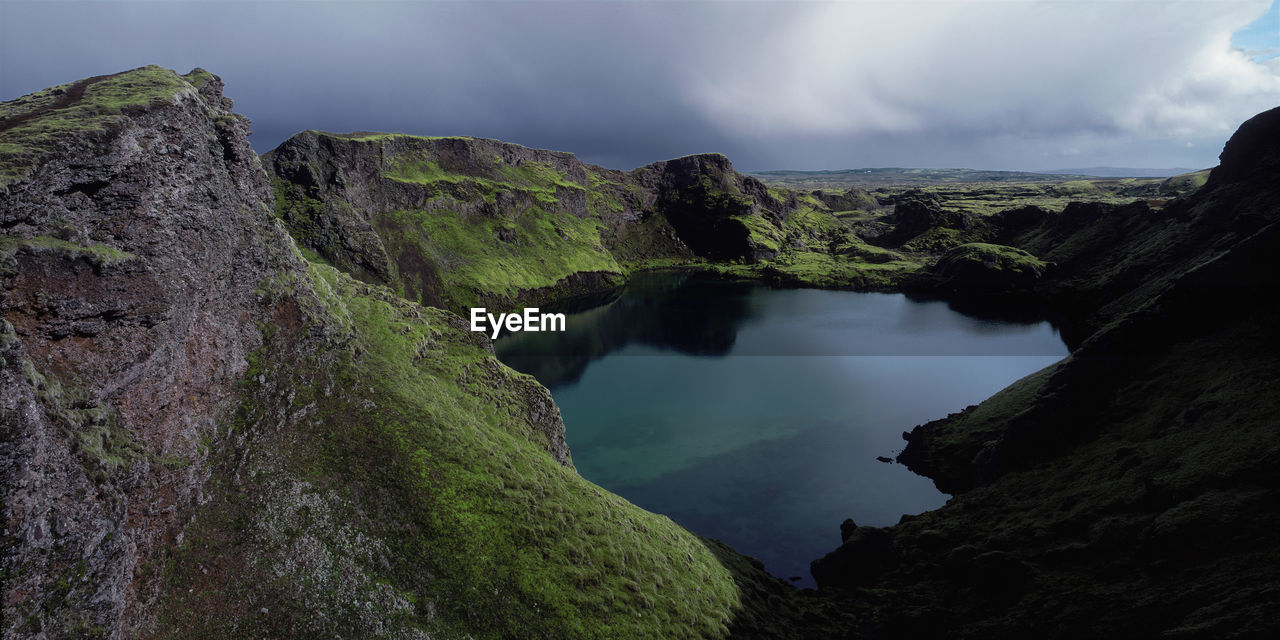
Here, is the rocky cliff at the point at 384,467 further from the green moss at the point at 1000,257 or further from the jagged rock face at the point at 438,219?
the green moss at the point at 1000,257

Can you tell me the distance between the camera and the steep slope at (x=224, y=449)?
15.1 metres

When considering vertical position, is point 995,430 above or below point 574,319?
below

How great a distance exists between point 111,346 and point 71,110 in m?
10.2

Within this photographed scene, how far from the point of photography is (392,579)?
21.2m

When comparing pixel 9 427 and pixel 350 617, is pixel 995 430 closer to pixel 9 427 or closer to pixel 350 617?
pixel 350 617

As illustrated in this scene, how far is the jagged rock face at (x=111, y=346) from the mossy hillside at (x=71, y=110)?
6.0 inches

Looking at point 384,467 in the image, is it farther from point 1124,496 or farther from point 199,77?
point 1124,496

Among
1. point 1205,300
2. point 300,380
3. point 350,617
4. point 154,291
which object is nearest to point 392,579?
point 350,617

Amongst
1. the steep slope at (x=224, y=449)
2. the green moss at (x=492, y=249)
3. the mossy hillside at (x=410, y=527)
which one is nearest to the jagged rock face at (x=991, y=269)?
the green moss at (x=492, y=249)

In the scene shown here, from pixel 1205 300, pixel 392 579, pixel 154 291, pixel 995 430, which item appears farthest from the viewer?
pixel 995 430

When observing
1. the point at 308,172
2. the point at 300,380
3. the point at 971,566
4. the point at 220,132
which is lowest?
the point at 971,566

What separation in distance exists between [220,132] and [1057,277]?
172 m

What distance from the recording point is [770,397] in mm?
78562

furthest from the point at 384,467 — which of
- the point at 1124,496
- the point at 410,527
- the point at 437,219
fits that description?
the point at 437,219
